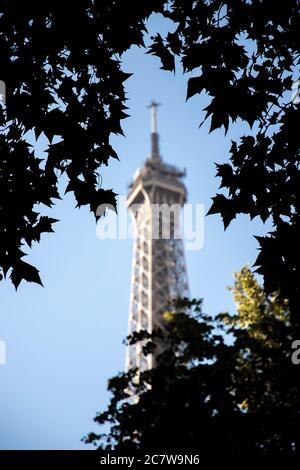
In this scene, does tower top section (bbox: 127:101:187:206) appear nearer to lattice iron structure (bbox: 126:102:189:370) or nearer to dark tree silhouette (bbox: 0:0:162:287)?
lattice iron structure (bbox: 126:102:189:370)

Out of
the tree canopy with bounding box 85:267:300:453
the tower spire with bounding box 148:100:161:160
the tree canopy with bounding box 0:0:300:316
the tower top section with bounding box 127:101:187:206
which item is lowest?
the tree canopy with bounding box 85:267:300:453

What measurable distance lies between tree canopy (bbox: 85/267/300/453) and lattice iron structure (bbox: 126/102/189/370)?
28.3m

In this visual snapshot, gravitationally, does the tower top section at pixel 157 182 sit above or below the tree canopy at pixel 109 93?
above

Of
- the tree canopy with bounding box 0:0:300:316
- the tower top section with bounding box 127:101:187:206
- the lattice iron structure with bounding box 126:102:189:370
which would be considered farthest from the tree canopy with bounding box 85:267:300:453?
the tower top section with bounding box 127:101:187:206

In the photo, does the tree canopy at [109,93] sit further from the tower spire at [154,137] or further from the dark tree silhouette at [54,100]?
the tower spire at [154,137]

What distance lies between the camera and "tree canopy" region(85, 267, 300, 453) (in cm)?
1066

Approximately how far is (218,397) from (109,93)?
8497mm

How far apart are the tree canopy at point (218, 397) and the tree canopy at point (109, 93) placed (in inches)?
223

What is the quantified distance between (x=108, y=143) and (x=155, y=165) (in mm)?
52165

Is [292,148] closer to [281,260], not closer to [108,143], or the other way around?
[281,260]

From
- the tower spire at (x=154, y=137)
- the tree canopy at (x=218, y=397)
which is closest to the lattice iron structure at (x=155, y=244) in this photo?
the tower spire at (x=154, y=137)

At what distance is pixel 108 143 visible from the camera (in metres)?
4.73

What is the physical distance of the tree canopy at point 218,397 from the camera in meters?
10.7

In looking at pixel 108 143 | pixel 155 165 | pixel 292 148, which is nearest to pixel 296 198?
pixel 292 148
